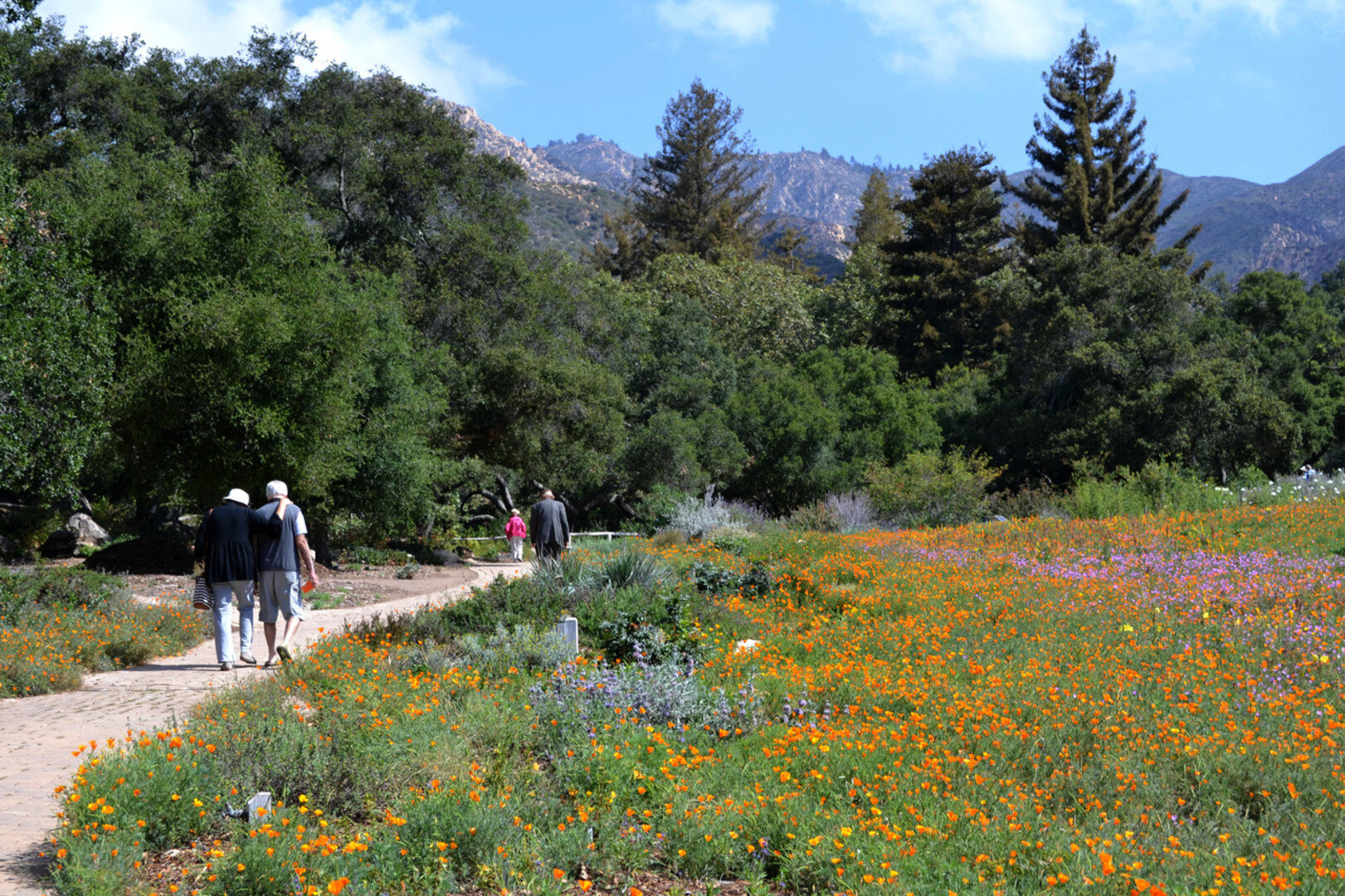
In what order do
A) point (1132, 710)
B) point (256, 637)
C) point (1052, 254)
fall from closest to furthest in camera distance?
1. point (1132, 710)
2. point (256, 637)
3. point (1052, 254)

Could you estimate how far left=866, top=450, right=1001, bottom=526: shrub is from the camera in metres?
20.1

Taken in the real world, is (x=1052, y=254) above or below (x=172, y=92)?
below

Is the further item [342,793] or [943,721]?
[943,721]

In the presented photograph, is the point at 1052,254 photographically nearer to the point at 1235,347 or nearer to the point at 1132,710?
the point at 1235,347

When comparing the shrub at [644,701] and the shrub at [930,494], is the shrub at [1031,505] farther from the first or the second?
the shrub at [644,701]

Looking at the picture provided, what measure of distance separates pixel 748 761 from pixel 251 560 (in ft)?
18.5

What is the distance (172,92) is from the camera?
26.0 m

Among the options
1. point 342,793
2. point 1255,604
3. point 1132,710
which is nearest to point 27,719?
point 342,793

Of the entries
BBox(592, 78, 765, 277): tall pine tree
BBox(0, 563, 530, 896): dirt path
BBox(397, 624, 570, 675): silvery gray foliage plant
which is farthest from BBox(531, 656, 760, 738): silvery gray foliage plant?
BBox(592, 78, 765, 277): tall pine tree

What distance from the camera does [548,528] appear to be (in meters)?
13.4

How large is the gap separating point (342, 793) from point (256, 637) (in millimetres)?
7411

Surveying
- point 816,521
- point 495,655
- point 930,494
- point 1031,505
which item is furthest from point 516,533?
point 495,655

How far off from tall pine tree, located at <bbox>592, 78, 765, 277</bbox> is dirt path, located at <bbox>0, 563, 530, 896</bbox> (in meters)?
44.5

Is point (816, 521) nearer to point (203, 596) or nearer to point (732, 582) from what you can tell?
point (732, 582)
